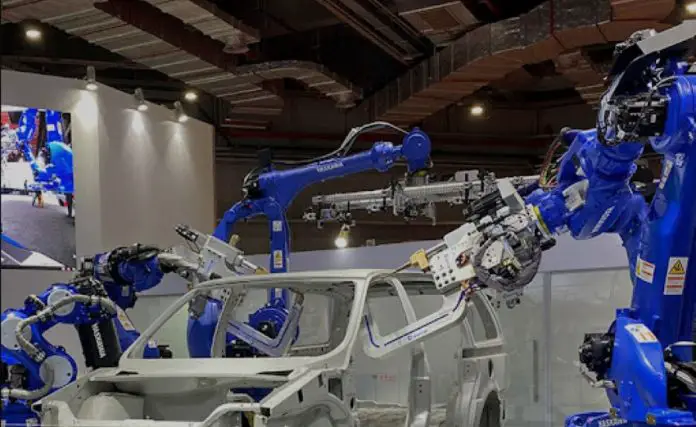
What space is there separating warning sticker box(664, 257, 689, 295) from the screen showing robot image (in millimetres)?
7003

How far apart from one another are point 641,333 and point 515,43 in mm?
5620

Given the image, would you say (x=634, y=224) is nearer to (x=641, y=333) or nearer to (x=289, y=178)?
(x=641, y=333)

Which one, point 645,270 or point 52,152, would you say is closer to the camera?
point 645,270

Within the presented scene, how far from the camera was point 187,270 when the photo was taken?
20.6 ft

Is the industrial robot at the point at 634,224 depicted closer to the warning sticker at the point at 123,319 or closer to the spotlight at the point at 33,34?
the warning sticker at the point at 123,319

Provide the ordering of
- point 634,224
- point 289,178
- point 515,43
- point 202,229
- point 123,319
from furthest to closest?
point 202,229, point 515,43, point 289,178, point 123,319, point 634,224

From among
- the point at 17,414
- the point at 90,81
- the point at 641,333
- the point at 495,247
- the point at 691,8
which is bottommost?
the point at 17,414

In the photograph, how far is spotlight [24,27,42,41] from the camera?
10.9m

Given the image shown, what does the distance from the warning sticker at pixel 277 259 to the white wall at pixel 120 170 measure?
284cm

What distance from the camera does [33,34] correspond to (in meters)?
11.0

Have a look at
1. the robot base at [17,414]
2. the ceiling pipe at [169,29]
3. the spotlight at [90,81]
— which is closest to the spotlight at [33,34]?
the spotlight at [90,81]

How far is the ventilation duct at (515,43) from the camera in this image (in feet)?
24.0

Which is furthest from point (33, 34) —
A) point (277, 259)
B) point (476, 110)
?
point (476, 110)

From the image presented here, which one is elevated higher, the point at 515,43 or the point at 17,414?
the point at 515,43
